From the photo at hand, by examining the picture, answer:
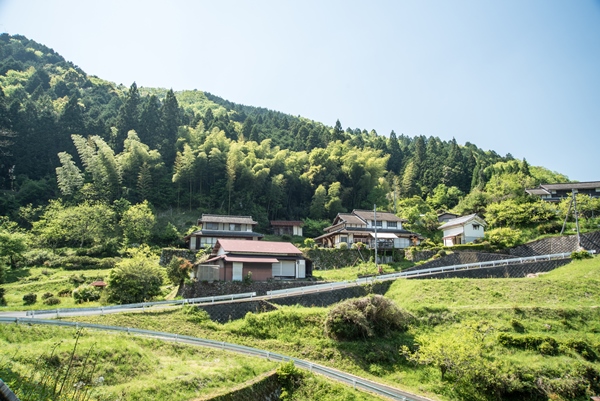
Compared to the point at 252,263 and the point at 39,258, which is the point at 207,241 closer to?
the point at 252,263

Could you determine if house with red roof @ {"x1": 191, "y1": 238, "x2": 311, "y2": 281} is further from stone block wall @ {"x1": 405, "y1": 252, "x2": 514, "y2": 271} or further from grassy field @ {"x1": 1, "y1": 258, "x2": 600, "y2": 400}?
stone block wall @ {"x1": 405, "y1": 252, "x2": 514, "y2": 271}

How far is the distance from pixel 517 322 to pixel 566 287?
7.70 meters

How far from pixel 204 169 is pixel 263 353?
45.0 metres

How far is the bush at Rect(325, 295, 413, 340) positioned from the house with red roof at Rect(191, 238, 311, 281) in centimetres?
1053

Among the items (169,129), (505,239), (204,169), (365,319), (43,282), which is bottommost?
(365,319)

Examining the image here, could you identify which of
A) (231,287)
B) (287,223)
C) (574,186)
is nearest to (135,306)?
(231,287)

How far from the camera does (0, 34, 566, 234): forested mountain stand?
57.1 m

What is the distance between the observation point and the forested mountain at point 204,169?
57.1 m

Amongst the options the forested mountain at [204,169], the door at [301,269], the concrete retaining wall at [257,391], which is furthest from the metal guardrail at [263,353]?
the forested mountain at [204,169]

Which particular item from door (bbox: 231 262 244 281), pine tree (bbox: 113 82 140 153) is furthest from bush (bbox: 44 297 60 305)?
pine tree (bbox: 113 82 140 153)

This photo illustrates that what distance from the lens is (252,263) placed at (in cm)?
3219

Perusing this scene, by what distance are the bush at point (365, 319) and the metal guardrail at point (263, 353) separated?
2.95 metres

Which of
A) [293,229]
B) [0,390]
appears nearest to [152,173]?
[293,229]

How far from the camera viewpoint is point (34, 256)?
40.1m
